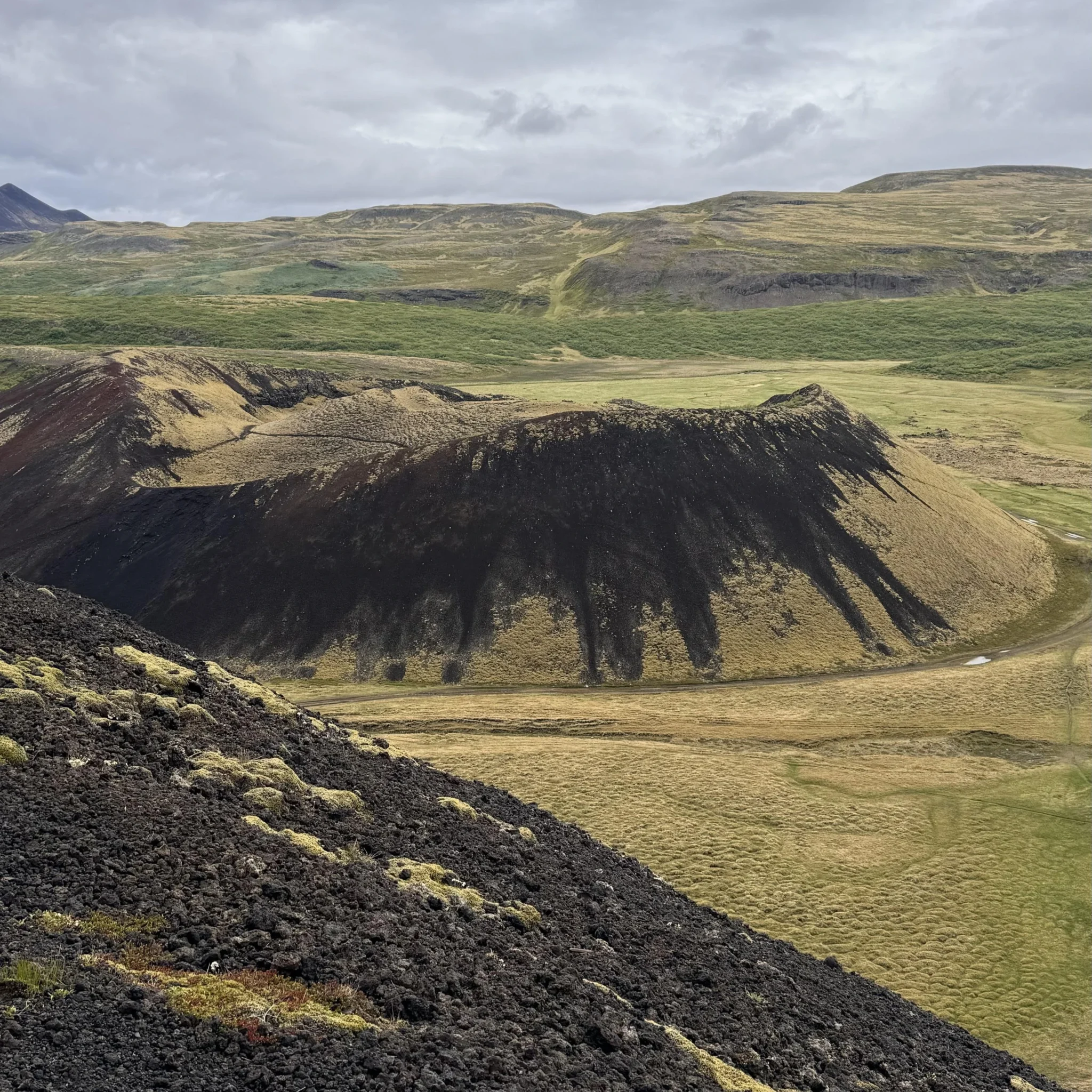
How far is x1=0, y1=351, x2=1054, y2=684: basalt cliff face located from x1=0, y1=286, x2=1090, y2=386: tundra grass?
93055 millimetres

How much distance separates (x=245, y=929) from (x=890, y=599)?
148 ft

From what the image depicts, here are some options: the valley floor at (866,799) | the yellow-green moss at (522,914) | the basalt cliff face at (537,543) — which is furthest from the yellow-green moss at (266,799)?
the basalt cliff face at (537,543)

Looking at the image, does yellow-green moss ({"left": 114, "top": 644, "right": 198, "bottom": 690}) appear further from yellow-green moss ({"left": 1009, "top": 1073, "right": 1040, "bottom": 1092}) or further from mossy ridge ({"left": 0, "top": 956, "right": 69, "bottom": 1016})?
yellow-green moss ({"left": 1009, "top": 1073, "right": 1040, "bottom": 1092})

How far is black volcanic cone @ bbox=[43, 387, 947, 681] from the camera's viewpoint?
51.4m

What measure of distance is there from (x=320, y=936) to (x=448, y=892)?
13.9 ft

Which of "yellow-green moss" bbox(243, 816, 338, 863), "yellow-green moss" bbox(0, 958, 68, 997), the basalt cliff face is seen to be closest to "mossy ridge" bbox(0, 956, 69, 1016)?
"yellow-green moss" bbox(0, 958, 68, 997)

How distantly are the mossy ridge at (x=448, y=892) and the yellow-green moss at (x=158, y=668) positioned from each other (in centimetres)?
820

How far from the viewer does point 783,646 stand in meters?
49.6

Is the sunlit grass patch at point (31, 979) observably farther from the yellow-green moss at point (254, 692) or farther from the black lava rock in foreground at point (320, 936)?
the yellow-green moss at point (254, 692)

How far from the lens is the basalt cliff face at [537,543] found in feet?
164

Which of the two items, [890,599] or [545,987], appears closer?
[545,987]

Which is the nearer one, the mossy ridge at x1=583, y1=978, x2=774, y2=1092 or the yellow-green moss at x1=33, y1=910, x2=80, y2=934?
the yellow-green moss at x1=33, y1=910, x2=80, y2=934

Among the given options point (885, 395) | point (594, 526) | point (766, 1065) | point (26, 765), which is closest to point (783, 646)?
point (594, 526)

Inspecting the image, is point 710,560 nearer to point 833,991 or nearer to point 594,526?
point 594,526
